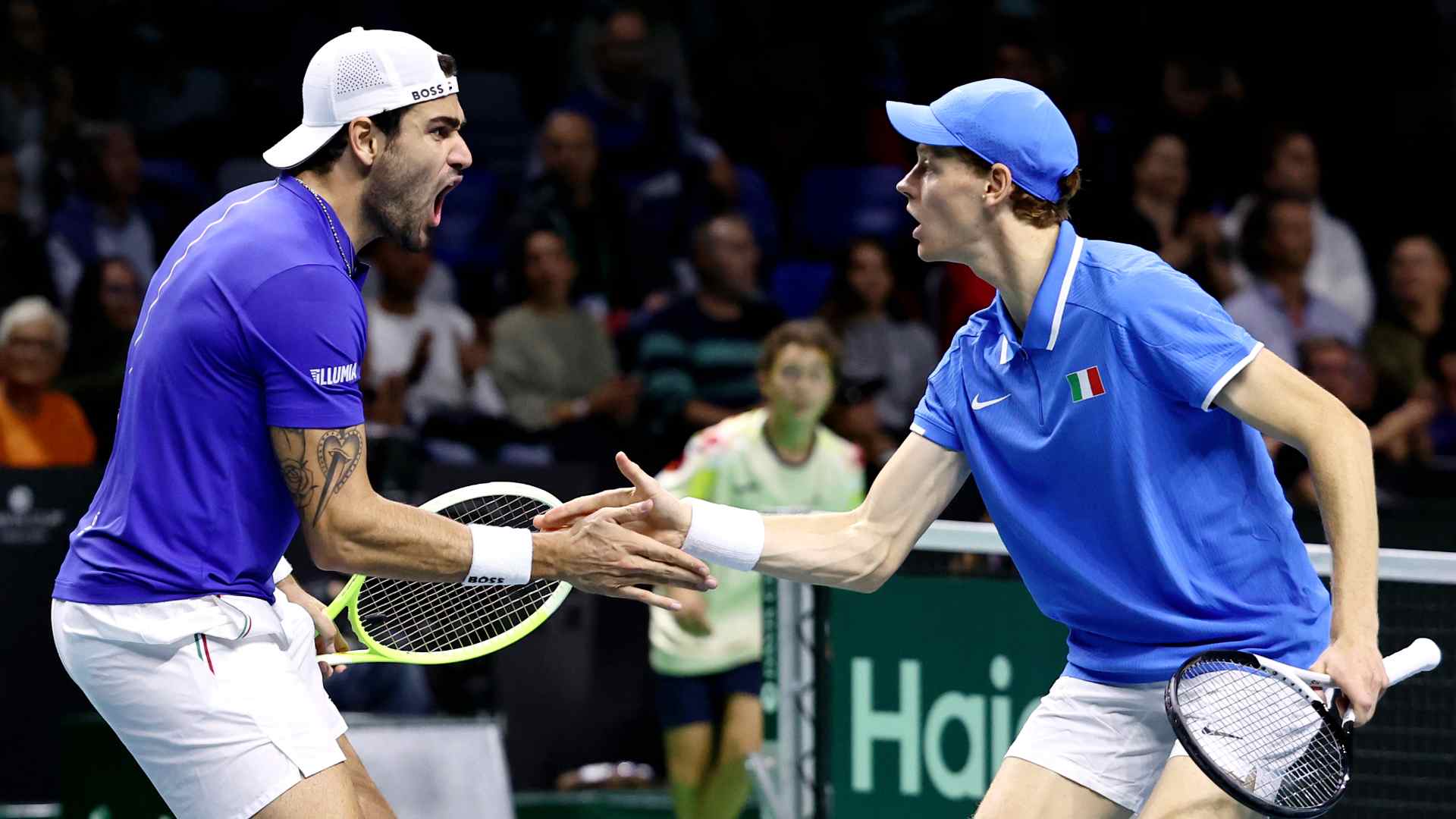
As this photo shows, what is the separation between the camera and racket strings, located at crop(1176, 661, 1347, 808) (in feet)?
11.5

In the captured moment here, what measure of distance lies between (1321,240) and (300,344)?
765 cm

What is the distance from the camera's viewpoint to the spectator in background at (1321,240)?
9.94m

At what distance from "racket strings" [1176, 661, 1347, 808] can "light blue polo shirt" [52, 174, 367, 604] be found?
1.67 metres

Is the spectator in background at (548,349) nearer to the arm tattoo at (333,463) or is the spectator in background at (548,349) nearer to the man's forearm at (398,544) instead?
the man's forearm at (398,544)

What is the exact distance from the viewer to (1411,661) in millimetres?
3695

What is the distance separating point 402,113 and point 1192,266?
21.2 feet

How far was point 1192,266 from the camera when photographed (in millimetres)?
9562

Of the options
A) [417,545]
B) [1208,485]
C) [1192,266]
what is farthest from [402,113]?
[1192,266]

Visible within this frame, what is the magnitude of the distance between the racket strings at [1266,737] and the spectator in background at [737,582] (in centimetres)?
376

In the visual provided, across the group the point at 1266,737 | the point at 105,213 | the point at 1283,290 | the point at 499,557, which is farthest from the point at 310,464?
the point at 1283,290

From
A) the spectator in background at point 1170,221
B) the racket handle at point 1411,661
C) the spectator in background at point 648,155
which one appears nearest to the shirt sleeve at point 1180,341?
the racket handle at point 1411,661

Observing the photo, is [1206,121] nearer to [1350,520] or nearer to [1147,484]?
[1147,484]

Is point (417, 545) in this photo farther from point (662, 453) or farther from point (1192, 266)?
point (1192, 266)

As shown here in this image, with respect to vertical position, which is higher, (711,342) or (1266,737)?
(711,342)
